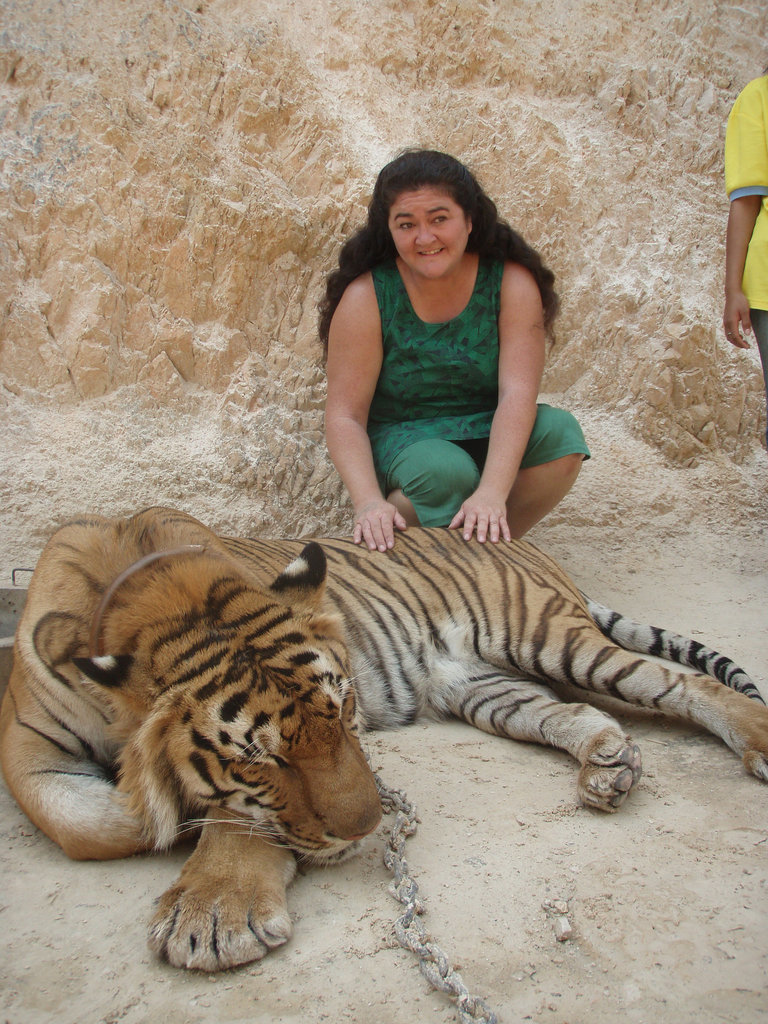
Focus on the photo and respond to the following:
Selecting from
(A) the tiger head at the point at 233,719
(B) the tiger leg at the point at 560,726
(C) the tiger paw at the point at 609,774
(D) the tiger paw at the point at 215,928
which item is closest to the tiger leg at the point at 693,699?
(B) the tiger leg at the point at 560,726

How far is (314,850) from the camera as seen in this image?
1728 millimetres

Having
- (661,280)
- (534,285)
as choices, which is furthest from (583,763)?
(661,280)

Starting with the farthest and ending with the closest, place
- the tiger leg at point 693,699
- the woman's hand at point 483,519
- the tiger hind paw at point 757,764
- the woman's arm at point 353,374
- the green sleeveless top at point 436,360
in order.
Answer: the green sleeveless top at point 436,360
the woman's arm at point 353,374
the woman's hand at point 483,519
the tiger leg at point 693,699
the tiger hind paw at point 757,764

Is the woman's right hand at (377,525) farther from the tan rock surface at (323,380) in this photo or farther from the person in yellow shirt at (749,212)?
the person in yellow shirt at (749,212)

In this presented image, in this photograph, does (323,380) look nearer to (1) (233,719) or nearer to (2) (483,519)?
(2) (483,519)

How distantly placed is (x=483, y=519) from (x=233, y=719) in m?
1.71

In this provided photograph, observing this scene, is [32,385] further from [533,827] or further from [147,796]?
[533,827]

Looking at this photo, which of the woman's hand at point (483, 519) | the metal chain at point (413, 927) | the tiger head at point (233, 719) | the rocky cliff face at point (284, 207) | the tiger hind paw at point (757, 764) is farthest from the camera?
the rocky cliff face at point (284, 207)

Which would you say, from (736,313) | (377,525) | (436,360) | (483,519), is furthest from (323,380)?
(736,313)

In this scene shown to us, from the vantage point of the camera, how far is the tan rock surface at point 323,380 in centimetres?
156

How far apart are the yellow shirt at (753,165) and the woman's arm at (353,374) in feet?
5.97

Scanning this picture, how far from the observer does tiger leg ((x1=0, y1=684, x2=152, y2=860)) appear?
1.87 m

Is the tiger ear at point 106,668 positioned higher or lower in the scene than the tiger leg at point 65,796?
higher

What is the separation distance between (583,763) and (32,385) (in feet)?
11.1
